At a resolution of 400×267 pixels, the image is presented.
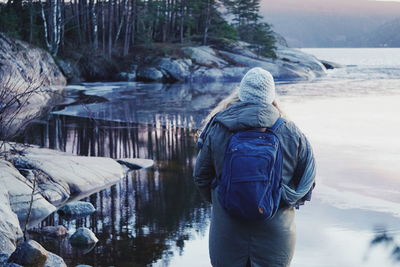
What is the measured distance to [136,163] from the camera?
1250 centimetres

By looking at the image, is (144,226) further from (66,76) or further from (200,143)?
(66,76)

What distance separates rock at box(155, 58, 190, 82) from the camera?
1667 inches

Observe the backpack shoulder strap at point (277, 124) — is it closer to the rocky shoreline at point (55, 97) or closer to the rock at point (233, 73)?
the rocky shoreline at point (55, 97)

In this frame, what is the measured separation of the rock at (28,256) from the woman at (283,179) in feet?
10.4

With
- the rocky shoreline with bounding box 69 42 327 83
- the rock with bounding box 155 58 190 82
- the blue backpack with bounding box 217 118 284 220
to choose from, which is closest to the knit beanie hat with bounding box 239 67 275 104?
the blue backpack with bounding box 217 118 284 220

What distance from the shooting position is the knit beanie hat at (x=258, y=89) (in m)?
3.68

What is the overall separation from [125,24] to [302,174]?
44516mm

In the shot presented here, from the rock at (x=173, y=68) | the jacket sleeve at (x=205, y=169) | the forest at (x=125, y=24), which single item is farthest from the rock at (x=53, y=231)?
the rock at (x=173, y=68)

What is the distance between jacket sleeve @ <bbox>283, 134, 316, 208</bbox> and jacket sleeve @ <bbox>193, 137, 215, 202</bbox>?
45cm

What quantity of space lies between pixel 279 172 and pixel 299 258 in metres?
3.91

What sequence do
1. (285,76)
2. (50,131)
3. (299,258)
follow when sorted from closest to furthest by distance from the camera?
1. (299,258)
2. (50,131)
3. (285,76)

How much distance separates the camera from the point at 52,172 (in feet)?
34.5

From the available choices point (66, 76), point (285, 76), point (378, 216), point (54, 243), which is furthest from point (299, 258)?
point (285, 76)

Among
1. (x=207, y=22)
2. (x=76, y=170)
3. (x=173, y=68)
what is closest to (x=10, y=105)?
(x=76, y=170)
